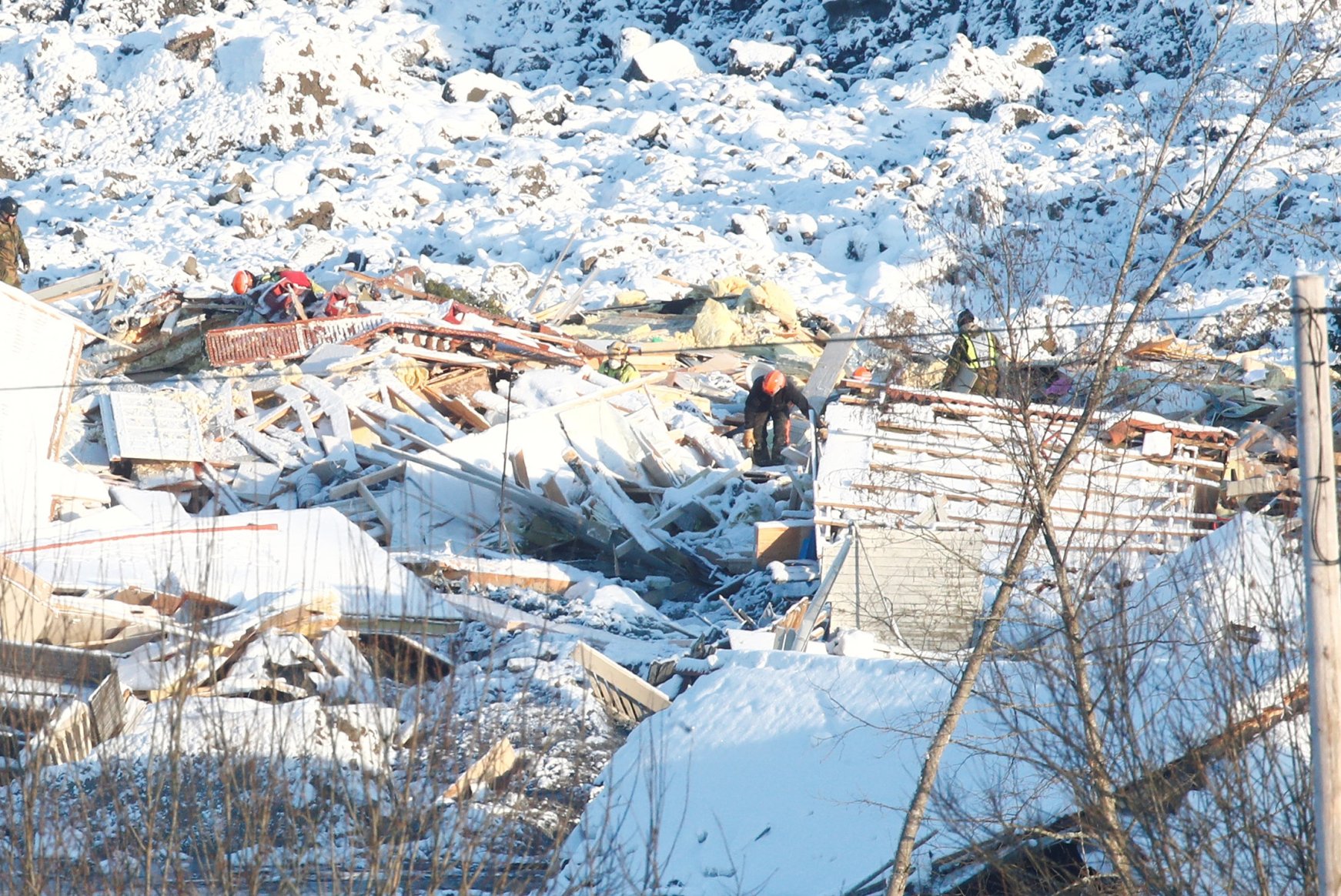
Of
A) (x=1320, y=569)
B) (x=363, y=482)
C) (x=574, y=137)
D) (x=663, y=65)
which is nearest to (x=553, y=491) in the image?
(x=363, y=482)

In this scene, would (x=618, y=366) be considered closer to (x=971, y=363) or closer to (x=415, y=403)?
(x=415, y=403)

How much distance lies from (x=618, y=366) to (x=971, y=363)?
885 cm

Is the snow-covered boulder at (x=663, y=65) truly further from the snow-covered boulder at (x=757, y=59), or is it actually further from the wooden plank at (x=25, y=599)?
the wooden plank at (x=25, y=599)

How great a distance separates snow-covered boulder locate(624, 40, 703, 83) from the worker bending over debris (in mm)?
14682

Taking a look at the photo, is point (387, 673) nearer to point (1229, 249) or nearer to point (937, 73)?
point (1229, 249)

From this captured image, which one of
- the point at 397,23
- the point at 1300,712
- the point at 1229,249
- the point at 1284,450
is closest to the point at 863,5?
the point at 397,23

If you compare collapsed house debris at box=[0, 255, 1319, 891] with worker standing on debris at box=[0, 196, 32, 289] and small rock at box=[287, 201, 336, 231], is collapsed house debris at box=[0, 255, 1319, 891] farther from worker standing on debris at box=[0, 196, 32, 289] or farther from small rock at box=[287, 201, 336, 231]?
small rock at box=[287, 201, 336, 231]

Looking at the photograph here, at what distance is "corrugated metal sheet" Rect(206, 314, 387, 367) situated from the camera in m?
12.9

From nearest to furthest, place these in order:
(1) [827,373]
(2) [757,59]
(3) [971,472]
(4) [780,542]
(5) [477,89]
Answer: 1. (3) [971,472]
2. (4) [780,542]
3. (1) [827,373]
4. (5) [477,89]
5. (2) [757,59]

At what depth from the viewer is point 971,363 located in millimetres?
5418

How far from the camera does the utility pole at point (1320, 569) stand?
356 cm

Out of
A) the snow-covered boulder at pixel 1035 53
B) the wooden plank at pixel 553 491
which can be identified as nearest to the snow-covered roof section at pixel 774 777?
the wooden plank at pixel 553 491

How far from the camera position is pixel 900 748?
579cm

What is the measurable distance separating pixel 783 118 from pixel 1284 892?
2298cm
